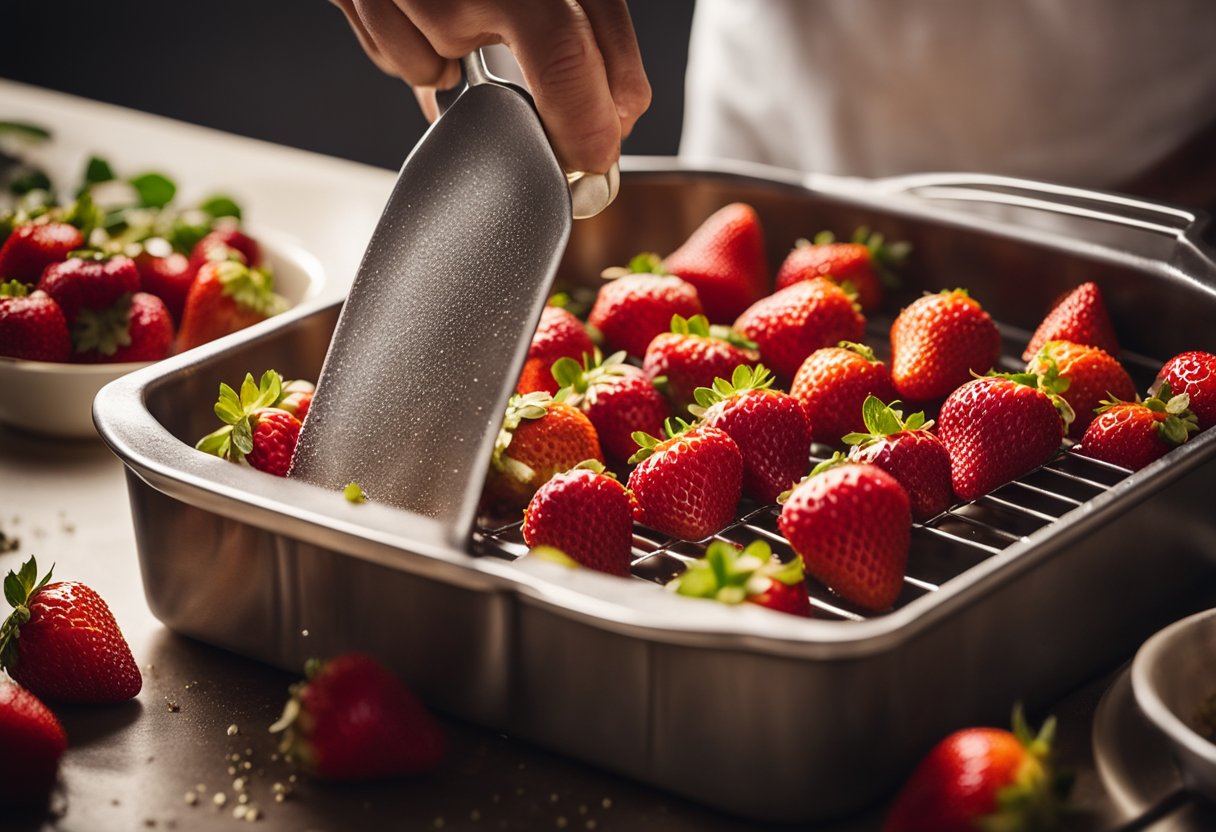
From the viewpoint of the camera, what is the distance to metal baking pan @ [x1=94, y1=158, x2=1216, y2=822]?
2.01 feet

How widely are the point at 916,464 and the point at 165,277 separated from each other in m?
0.70

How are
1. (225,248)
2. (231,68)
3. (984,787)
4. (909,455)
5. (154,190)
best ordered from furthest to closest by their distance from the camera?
1. (231,68)
2. (154,190)
3. (225,248)
4. (909,455)
5. (984,787)

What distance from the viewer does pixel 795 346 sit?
40.6 inches

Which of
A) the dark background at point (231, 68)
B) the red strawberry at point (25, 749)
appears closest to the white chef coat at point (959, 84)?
the red strawberry at point (25, 749)

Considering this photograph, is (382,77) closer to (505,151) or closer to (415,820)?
(505,151)

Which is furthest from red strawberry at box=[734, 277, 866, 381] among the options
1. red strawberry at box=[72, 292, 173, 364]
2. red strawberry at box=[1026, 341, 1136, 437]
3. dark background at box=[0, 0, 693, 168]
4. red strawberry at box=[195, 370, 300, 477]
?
dark background at box=[0, 0, 693, 168]

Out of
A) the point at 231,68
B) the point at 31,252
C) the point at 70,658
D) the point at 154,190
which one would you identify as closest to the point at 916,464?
the point at 70,658

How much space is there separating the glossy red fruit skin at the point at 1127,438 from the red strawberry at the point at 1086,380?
4cm

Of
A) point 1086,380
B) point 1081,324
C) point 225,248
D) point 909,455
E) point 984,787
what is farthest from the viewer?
point 225,248

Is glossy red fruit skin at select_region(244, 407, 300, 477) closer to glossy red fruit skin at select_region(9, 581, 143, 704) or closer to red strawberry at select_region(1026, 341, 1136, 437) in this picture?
glossy red fruit skin at select_region(9, 581, 143, 704)

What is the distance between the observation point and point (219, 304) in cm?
117

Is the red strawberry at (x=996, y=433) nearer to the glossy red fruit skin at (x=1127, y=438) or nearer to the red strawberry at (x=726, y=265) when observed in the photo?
the glossy red fruit skin at (x=1127, y=438)

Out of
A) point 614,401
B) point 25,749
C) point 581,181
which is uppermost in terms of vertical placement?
point 581,181

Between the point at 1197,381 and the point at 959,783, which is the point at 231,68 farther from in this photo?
the point at 959,783
